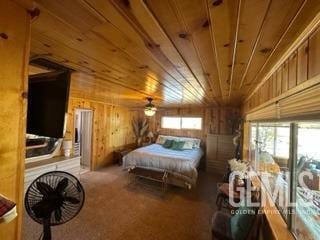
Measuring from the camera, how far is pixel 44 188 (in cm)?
120

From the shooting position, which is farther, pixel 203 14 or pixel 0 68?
pixel 203 14

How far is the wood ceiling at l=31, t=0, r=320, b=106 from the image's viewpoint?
2.33 feet

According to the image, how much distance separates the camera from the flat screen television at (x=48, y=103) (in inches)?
48.0

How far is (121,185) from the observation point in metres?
3.81

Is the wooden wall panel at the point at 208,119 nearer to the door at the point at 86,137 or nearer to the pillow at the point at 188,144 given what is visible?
the pillow at the point at 188,144

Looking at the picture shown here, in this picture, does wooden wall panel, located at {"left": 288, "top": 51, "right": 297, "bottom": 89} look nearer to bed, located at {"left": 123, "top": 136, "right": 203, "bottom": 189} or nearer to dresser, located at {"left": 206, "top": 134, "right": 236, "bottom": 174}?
bed, located at {"left": 123, "top": 136, "right": 203, "bottom": 189}

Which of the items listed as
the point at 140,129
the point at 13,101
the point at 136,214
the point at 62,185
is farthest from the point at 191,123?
the point at 13,101

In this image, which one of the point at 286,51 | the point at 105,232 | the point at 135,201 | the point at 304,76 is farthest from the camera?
the point at 135,201

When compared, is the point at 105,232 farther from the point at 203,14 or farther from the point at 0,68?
the point at 203,14

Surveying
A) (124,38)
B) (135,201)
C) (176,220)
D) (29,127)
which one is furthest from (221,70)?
(135,201)

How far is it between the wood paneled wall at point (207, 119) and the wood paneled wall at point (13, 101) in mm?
5271

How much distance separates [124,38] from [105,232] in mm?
2437

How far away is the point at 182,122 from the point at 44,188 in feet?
16.9

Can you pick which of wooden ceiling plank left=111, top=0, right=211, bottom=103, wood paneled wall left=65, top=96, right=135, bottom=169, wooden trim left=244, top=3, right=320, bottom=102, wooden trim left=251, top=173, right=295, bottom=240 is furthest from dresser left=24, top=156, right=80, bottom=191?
wooden trim left=244, top=3, right=320, bottom=102
